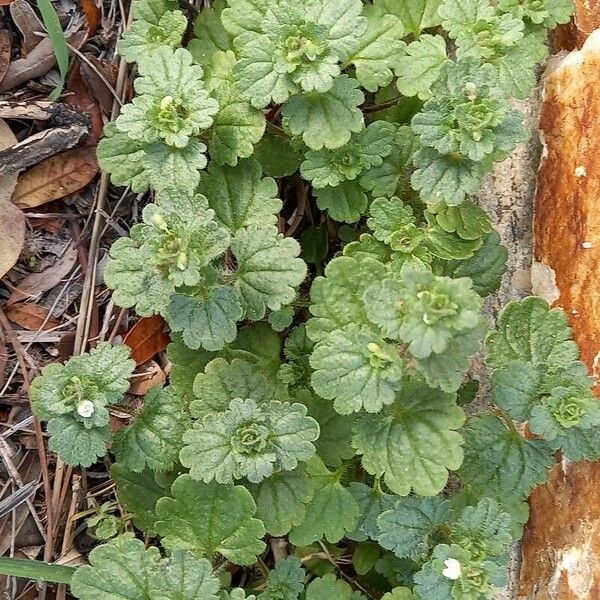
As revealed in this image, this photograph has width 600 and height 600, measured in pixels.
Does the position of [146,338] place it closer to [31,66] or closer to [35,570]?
[35,570]

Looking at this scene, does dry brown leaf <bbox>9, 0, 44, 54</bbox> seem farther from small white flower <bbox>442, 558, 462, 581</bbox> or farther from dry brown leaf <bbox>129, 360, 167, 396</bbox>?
small white flower <bbox>442, 558, 462, 581</bbox>

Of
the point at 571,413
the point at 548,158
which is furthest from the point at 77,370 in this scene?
the point at 548,158

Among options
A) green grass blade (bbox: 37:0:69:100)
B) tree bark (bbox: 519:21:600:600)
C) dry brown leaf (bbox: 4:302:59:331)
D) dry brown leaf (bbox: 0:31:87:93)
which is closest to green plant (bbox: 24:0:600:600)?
tree bark (bbox: 519:21:600:600)

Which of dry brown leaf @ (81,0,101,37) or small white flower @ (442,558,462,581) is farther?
dry brown leaf @ (81,0,101,37)

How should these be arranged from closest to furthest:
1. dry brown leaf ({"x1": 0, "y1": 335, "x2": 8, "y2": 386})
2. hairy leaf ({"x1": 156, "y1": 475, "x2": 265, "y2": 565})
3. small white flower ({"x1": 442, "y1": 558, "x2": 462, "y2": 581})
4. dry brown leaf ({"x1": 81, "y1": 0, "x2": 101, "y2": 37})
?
1. small white flower ({"x1": 442, "y1": 558, "x2": 462, "y2": 581})
2. hairy leaf ({"x1": 156, "y1": 475, "x2": 265, "y2": 565})
3. dry brown leaf ({"x1": 0, "y1": 335, "x2": 8, "y2": 386})
4. dry brown leaf ({"x1": 81, "y1": 0, "x2": 101, "y2": 37})

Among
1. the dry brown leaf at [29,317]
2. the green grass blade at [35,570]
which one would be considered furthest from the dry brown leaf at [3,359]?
the green grass blade at [35,570]

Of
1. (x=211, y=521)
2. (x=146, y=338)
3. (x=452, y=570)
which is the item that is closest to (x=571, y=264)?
(x=452, y=570)

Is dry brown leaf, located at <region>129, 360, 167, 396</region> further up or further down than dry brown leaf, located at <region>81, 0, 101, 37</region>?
further down
